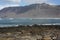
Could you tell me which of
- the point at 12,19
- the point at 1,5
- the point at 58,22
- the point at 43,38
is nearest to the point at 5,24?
the point at 12,19

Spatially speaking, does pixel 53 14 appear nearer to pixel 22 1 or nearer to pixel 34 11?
pixel 34 11

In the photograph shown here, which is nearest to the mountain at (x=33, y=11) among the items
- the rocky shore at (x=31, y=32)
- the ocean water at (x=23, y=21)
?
the ocean water at (x=23, y=21)

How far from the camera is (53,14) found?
437 cm

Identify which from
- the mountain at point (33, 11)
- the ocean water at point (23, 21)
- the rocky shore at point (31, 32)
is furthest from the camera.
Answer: the mountain at point (33, 11)

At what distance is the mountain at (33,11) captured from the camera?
425 cm

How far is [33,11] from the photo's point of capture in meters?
4.36

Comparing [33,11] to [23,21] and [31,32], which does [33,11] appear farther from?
[31,32]

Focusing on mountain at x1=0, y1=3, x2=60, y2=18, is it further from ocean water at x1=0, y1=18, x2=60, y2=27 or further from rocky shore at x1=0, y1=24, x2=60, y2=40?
rocky shore at x1=0, y1=24, x2=60, y2=40

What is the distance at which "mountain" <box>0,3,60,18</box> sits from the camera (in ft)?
13.9

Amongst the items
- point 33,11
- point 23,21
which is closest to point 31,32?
point 23,21

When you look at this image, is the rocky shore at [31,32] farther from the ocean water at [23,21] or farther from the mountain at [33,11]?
the mountain at [33,11]

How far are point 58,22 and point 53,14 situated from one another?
251 millimetres

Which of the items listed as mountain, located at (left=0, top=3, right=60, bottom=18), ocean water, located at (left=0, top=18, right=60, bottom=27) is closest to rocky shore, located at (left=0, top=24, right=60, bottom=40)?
ocean water, located at (left=0, top=18, right=60, bottom=27)

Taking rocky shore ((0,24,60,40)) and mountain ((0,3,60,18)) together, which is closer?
rocky shore ((0,24,60,40))
